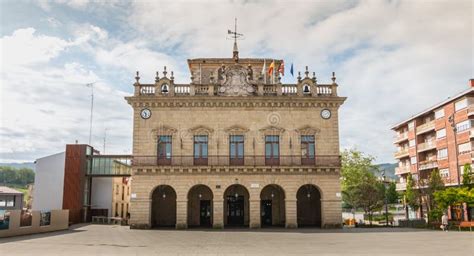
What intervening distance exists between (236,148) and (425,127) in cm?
3263

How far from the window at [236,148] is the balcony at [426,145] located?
3106cm

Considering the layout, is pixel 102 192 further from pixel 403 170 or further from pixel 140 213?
pixel 403 170

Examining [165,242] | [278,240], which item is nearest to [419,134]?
[278,240]

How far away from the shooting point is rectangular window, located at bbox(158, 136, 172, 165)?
3219 centimetres

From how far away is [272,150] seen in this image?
32.5 m

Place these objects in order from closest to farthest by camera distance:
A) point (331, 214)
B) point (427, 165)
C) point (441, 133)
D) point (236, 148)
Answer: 1. point (331, 214)
2. point (236, 148)
3. point (441, 133)
4. point (427, 165)

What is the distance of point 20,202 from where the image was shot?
5691 centimetres

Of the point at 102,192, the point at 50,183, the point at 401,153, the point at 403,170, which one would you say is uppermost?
the point at 401,153

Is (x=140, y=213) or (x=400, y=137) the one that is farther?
(x=400, y=137)

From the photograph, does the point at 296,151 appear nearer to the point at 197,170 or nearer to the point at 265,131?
the point at 265,131

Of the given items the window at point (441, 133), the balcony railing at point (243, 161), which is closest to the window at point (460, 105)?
the window at point (441, 133)

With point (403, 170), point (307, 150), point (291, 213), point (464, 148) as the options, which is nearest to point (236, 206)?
point (291, 213)

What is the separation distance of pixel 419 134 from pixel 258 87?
106ft

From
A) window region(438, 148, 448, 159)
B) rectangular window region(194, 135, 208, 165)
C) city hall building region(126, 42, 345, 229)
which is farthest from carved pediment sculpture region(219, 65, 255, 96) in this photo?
window region(438, 148, 448, 159)
